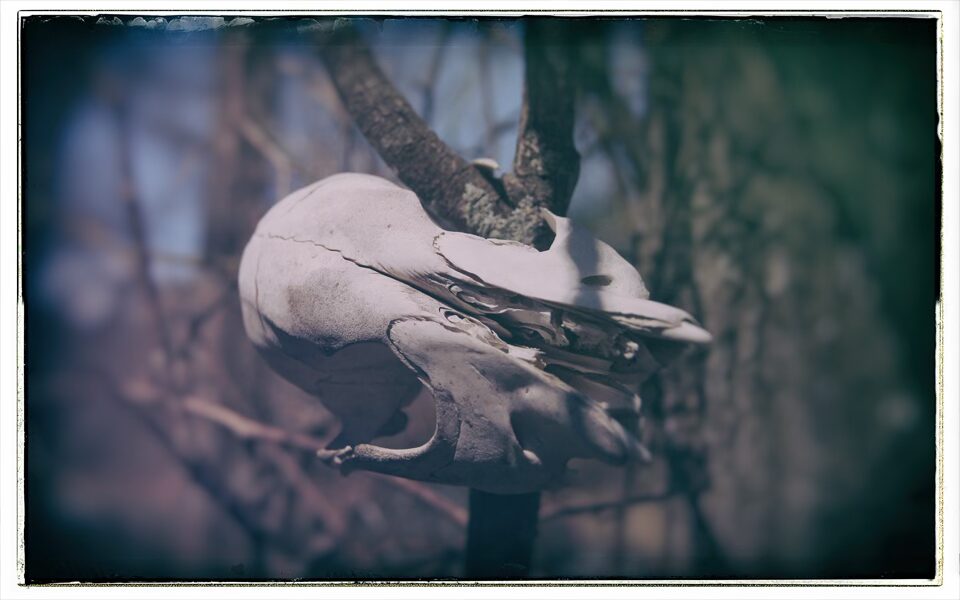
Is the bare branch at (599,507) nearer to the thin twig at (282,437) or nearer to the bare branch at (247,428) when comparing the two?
the thin twig at (282,437)

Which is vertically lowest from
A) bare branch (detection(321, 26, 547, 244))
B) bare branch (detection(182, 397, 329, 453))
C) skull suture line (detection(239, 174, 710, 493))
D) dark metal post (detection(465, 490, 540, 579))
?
dark metal post (detection(465, 490, 540, 579))

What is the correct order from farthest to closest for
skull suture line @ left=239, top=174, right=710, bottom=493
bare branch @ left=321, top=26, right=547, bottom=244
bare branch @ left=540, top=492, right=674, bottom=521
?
bare branch @ left=540, top=492, right=674, bottom=521, bare branch @ left=321, top=26, right=547, bottom=244, skull suture line @ left=239, top=174, right=710, bottom=493

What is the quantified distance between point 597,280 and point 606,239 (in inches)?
8.2

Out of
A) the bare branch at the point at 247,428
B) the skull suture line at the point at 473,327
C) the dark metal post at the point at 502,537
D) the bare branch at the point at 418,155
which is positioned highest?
the bare branch at the point at 418,155

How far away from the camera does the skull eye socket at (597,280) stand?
162 cm

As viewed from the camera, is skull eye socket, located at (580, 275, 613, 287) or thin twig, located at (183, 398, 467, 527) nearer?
skull eye socket, located at (580, 275, 613, 287)

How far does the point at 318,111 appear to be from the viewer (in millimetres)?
1907

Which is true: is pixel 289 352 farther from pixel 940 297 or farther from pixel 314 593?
pixel 940 297

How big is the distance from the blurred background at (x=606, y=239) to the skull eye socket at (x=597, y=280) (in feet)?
0.73

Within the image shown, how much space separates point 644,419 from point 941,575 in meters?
0.77

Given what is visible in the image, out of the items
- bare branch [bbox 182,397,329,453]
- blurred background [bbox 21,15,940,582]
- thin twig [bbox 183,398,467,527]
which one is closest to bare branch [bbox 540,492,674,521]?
blurred background [bbox 21,15,940,582]

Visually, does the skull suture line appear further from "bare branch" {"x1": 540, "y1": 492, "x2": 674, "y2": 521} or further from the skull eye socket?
"bare branch" {"x1": 540, "y1": 492, "x2": 674, "y2": 521}

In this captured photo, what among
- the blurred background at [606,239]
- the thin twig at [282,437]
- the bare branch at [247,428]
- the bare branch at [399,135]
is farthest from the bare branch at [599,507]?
the bare branch at [399,135]

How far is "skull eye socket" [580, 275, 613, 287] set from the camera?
162 centimetres
